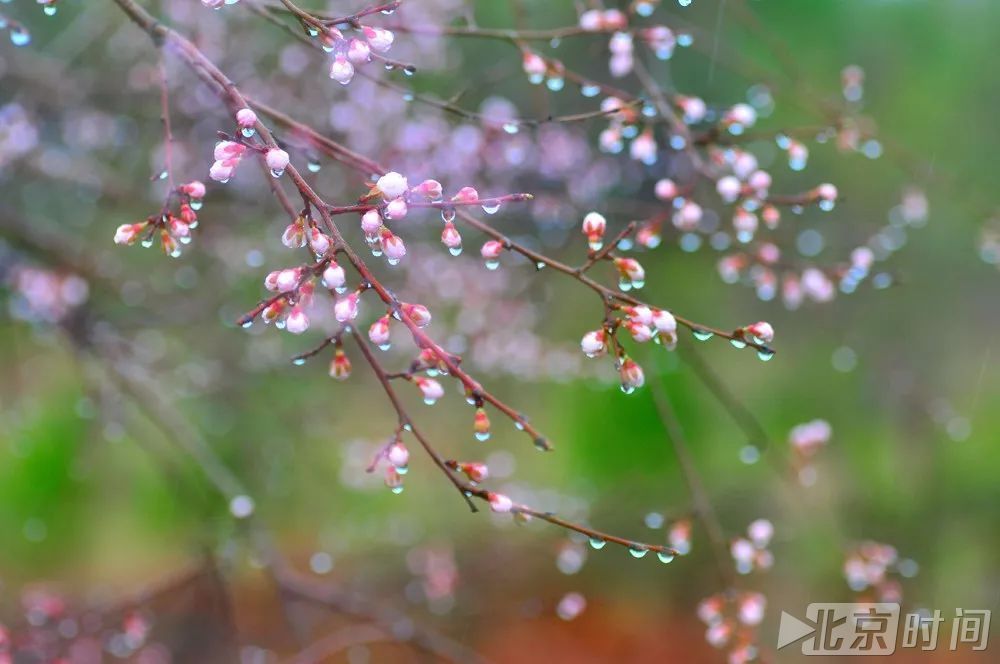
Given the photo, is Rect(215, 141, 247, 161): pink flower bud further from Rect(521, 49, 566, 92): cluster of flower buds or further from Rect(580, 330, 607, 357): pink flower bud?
Rect(521, 49, 566, 92): cluster of flower buds

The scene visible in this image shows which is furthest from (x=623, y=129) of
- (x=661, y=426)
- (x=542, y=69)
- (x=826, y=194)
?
(x=661, y=426)

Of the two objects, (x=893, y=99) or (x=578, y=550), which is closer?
(x=578, y=550)

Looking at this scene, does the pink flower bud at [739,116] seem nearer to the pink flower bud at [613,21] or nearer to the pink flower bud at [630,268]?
the pink flower bud at [613,21]

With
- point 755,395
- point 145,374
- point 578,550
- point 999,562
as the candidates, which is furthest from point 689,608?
point 145,374

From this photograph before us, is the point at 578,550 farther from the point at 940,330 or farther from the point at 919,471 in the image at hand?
the point at 940,330

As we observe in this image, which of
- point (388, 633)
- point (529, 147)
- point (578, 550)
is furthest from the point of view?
point (529, 147)

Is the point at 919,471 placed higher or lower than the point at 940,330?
lower

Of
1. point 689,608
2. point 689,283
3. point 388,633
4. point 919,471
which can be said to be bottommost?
point 388,633

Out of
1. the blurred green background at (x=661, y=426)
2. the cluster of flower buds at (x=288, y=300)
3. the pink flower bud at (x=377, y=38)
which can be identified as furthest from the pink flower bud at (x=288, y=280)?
the blurred green background at (x=661, y=426)
